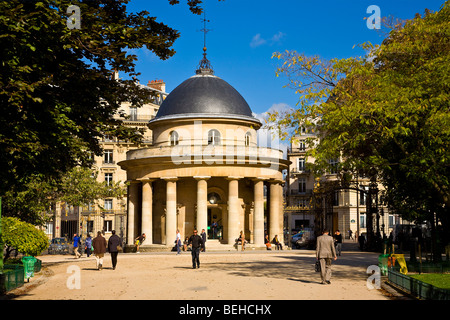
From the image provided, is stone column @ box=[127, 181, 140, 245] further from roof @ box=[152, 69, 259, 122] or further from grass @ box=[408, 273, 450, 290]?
grass @ box=[408, 273, 450, 290]

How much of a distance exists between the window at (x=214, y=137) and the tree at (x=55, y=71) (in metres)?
28.5

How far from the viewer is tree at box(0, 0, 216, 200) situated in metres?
Result: 15.1

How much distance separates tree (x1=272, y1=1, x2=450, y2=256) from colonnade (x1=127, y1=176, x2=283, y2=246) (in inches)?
915

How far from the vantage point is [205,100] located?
165 ft

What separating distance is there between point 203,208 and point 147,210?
16.4 ft

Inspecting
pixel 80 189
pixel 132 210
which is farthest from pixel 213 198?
pixel 80 189

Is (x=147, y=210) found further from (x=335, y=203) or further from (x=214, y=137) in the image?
(x=335, y=203)

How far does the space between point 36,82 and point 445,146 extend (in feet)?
45.4

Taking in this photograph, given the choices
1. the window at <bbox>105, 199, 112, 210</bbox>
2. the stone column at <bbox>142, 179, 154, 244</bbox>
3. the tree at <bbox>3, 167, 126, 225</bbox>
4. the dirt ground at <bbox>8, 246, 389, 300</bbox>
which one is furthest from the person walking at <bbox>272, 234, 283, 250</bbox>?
the window at <bbox>105, 199, 112, 210</bbox>

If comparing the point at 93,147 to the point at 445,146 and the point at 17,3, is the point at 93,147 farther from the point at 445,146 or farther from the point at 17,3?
the point at 445,146

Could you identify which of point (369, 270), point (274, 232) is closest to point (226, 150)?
point (274, 232)

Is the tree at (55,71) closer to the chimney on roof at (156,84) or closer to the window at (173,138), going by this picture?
the window at (173,138)

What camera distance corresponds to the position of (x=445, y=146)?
69.5 feet

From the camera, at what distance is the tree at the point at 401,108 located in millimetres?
20219
